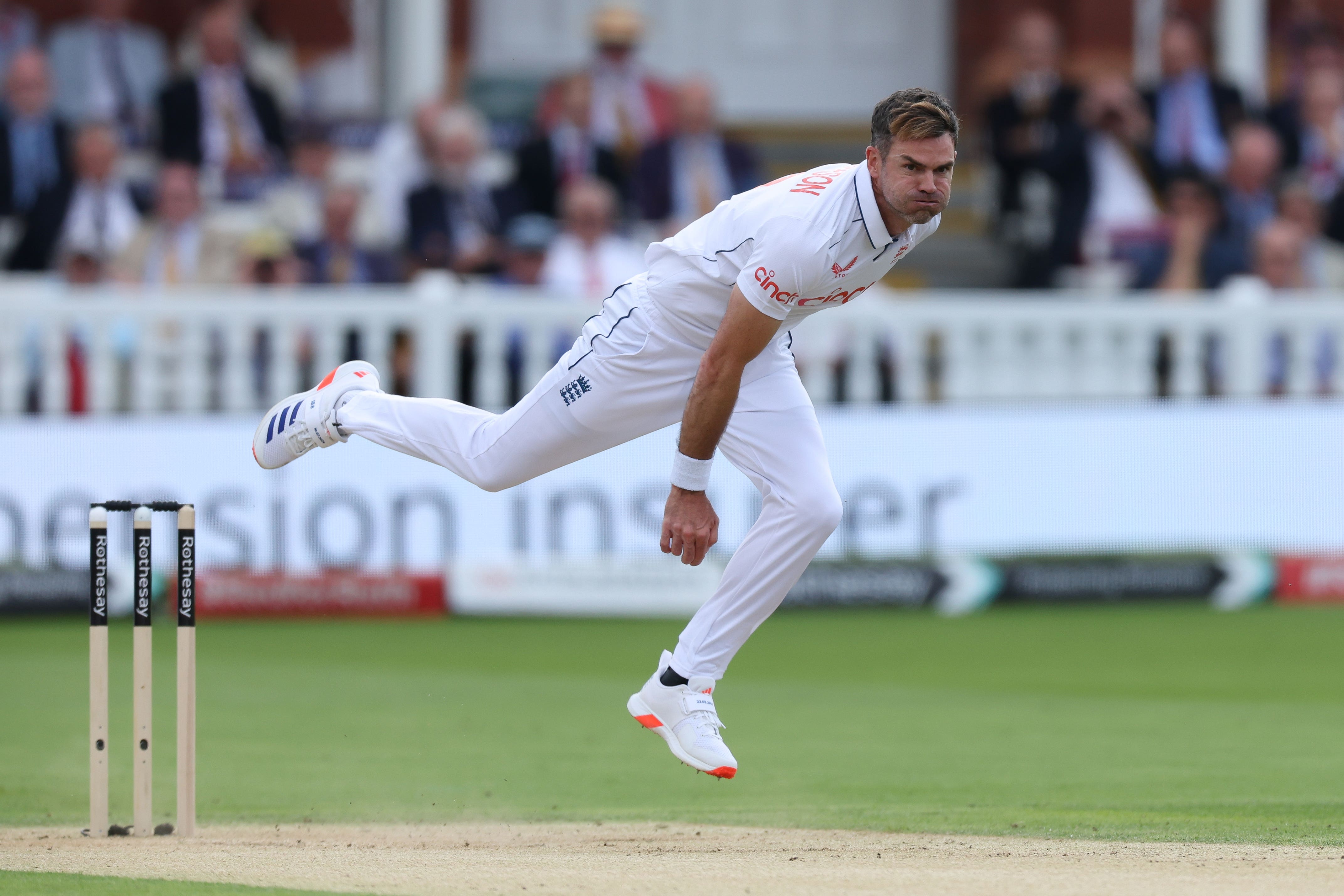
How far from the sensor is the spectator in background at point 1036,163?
13586 millimetres

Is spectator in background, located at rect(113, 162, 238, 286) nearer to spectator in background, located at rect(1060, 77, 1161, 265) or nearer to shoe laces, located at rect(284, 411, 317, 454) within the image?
shoe laces, located at rect(284, 411, 317, 454)

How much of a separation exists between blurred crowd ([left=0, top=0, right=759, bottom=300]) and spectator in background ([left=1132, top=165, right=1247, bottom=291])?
2.85 m

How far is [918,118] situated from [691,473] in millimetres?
1267

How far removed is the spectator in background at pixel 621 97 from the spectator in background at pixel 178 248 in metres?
2.64

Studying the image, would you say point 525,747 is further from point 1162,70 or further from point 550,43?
point 550,43

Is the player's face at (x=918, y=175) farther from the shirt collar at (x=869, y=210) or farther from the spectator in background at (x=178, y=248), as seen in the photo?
the spectator in background at (x=178, y=248)

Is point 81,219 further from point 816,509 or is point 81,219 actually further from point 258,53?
point 816,509

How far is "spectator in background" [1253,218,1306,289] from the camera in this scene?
12.9 m

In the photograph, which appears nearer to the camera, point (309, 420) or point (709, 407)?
point (709, 407)

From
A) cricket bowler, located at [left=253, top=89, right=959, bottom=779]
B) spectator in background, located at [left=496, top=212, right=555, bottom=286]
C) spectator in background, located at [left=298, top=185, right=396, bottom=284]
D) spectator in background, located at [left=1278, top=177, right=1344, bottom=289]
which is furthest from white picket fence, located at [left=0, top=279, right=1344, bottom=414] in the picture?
cricket bowler, located at [left=253, top=89, right=959, bottom=779]

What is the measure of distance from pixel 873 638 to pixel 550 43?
802 cm

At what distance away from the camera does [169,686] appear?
358 inches

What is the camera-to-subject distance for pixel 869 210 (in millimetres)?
5945

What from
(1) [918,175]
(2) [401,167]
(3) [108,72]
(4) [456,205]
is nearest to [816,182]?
(1) [918,175]
